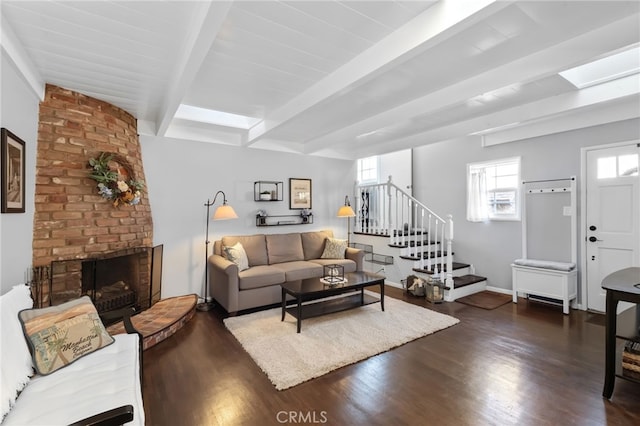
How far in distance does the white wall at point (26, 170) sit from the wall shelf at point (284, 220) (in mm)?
2765

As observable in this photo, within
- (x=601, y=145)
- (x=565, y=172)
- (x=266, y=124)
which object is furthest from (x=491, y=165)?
(x=266, y=124)

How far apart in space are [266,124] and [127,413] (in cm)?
328

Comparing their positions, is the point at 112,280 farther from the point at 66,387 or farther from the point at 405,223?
the point at 405,223

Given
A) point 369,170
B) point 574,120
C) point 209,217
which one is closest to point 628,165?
point 574,120

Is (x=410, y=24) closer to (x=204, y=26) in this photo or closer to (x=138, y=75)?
(x=204, y=26)

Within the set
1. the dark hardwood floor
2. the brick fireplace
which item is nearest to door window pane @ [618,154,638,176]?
the dark hardwood floor

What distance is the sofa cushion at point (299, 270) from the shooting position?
4152mm

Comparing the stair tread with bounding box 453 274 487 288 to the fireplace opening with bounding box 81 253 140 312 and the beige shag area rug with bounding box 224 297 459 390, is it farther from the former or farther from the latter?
the fireplace opening with bounding box 81 253 140 312

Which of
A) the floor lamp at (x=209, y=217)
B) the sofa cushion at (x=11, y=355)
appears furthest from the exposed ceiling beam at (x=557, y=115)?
the sofa cushion at (x=11, y=355)

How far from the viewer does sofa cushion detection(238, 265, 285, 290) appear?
375 cm

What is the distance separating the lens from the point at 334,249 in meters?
5.02

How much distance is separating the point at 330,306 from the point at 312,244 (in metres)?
1.65

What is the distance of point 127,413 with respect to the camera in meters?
1.25

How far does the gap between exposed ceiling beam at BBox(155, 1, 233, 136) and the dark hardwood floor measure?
2364mm
